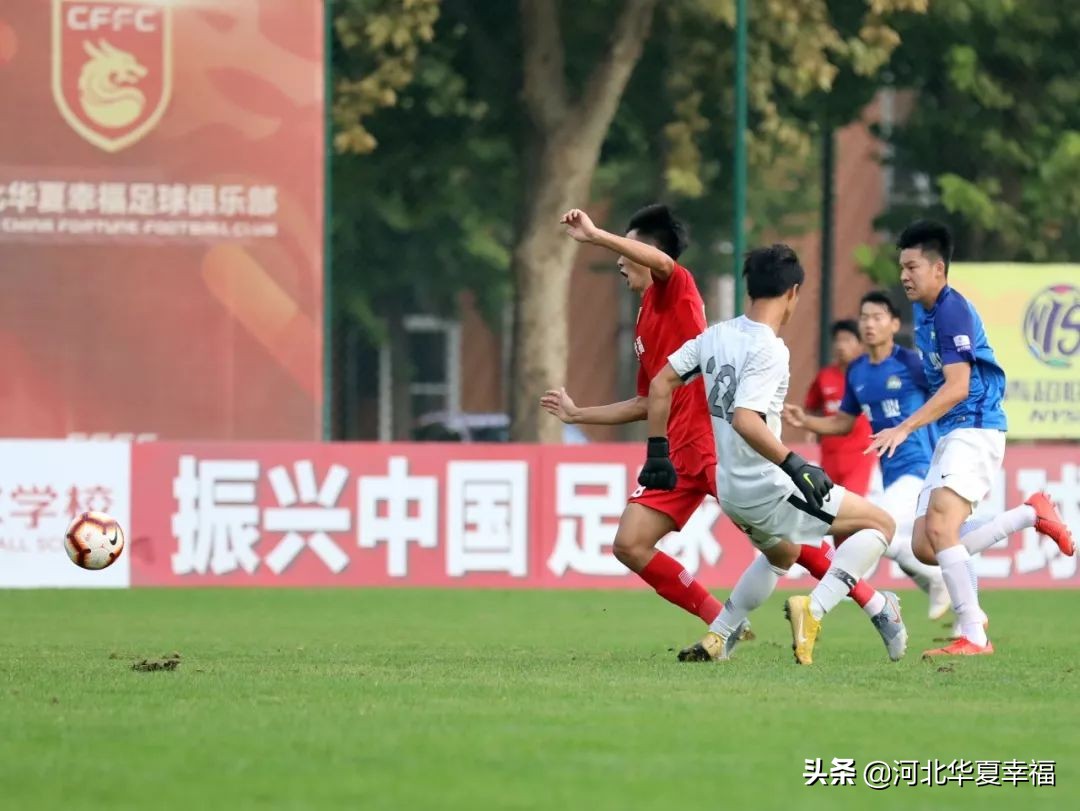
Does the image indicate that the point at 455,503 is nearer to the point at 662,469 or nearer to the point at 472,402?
the point at 662,469

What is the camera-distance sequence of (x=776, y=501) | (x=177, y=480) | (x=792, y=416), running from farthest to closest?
(x=177, y=480) < (x=792, y=416) < (x=776, y=501)

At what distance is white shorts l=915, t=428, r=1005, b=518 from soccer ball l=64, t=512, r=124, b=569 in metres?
4.42

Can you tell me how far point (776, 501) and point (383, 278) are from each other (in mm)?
26123

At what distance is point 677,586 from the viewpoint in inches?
428

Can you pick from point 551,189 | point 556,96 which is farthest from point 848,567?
point 556,96

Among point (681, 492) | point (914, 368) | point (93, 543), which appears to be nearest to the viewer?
point (681, 492)

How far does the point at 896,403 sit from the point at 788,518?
4697 millimetres

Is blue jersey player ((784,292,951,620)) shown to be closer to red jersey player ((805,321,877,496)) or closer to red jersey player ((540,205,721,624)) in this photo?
red jersey player ((805,321,877,496))

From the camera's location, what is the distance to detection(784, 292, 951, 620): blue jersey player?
569 inches

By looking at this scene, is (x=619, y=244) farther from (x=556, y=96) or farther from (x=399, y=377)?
(x=399, y=377)

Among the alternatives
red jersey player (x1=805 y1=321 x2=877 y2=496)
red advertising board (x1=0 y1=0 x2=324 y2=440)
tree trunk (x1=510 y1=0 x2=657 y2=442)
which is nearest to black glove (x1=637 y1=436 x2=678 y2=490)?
→ red jersey player (x1=805 y1=321 x2=877 y2=496)

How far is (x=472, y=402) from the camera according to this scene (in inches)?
1581

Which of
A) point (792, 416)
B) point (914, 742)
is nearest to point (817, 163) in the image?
point (792, 416)

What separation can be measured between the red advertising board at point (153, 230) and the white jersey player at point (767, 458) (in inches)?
344
